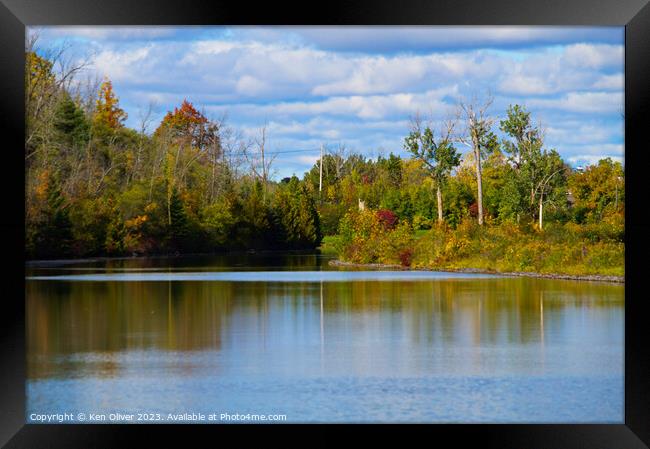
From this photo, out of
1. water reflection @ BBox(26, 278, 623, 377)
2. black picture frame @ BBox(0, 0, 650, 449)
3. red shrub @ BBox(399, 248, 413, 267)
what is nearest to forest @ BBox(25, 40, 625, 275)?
red shrub @ BBox(399, 248, 413, 267)

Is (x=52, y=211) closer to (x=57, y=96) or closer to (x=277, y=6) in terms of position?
(x=57, y=96)

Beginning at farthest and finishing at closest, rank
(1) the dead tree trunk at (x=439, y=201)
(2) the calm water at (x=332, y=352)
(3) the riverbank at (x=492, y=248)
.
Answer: (1) the dead tree trunk at (x=439, y=201) → (3) the riverbank at (x=492, y=248) → (2) the calm water at (x=332, y=352)

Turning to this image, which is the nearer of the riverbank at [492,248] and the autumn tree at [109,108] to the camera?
the riverbank at [492,248]

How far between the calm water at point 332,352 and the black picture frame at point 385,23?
A: 44 centimetres

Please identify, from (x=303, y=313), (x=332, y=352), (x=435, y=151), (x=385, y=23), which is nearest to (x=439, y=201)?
(x=435, y=151)

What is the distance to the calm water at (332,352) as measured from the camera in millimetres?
9930

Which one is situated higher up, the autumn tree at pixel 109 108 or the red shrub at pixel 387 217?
the autumn tree at pixel 109 108

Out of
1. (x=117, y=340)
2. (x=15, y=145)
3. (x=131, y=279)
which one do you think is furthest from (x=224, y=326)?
(x=131, y=279)

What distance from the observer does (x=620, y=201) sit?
25484mm

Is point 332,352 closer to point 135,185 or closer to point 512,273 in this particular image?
point 512,273

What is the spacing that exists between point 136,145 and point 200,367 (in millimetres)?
17722

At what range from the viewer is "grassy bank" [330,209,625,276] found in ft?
74.3

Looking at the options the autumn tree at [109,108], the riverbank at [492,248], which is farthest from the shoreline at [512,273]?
the autumn tree at [109,108]

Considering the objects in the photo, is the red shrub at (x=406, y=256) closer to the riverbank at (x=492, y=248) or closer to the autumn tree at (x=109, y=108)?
the riverbank at (x=492, y=248)
